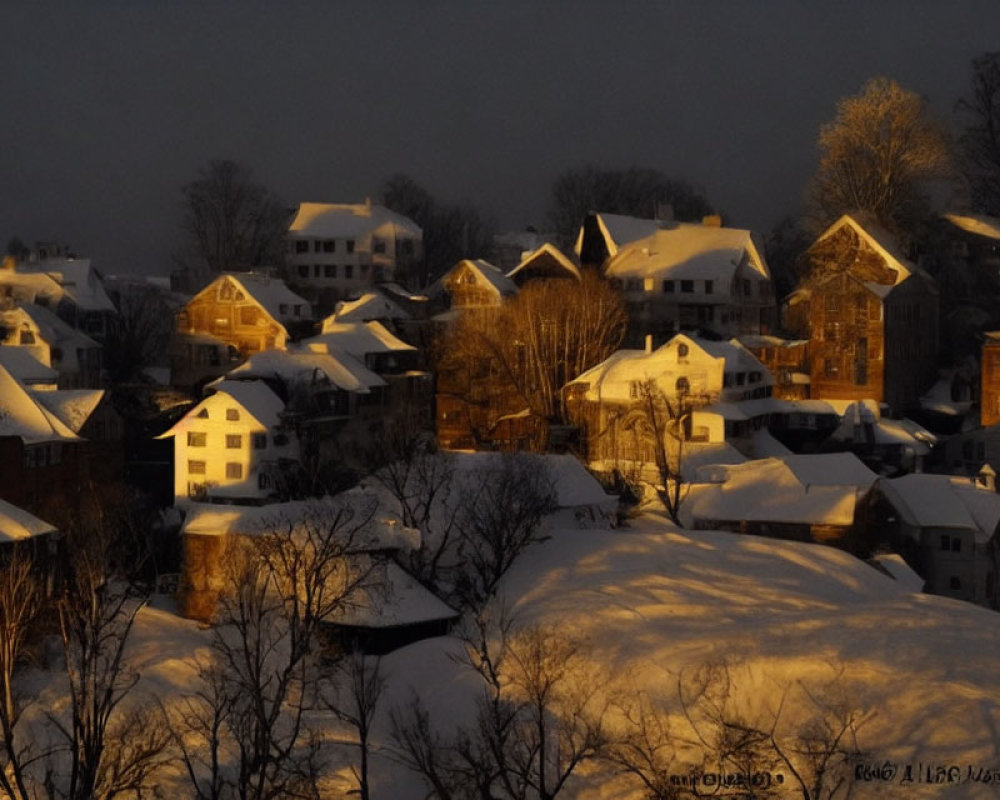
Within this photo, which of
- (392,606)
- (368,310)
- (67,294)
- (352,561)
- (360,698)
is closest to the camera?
(360,698)

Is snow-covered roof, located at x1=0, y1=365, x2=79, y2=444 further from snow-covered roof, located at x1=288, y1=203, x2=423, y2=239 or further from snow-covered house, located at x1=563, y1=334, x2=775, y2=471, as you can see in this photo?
snow-covered roof, located at x1=288, y1=203, x2=423, y2=239

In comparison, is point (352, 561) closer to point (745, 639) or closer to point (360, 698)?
point (745, 639)

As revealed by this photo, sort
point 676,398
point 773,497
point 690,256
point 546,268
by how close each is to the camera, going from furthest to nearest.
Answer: point 546,268 < point 690,256 < point 676,398 < point 773,497

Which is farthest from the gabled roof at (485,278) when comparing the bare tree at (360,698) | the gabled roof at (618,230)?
the bare tree at (360,698)

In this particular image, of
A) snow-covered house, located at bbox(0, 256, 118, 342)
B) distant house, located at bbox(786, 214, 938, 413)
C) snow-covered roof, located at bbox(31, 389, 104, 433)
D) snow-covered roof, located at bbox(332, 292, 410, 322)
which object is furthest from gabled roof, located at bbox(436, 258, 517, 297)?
snow-covered roof, located at bbox(31, 389, 104, 433)

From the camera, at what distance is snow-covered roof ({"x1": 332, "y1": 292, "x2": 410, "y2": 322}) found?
228 ft

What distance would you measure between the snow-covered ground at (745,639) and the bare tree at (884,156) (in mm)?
24812

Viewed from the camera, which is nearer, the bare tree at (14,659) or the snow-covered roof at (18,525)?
the bare tree at (14,659)

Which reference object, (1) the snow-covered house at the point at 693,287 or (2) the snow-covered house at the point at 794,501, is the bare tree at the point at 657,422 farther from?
(1) the snow-covered house at the point at 693,287

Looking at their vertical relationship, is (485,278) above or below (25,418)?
above

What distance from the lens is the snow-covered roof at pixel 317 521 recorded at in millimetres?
43594

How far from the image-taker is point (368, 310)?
69.9 metres

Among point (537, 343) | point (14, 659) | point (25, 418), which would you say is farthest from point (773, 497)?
point (14, 659)

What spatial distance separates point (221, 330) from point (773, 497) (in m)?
24.7
